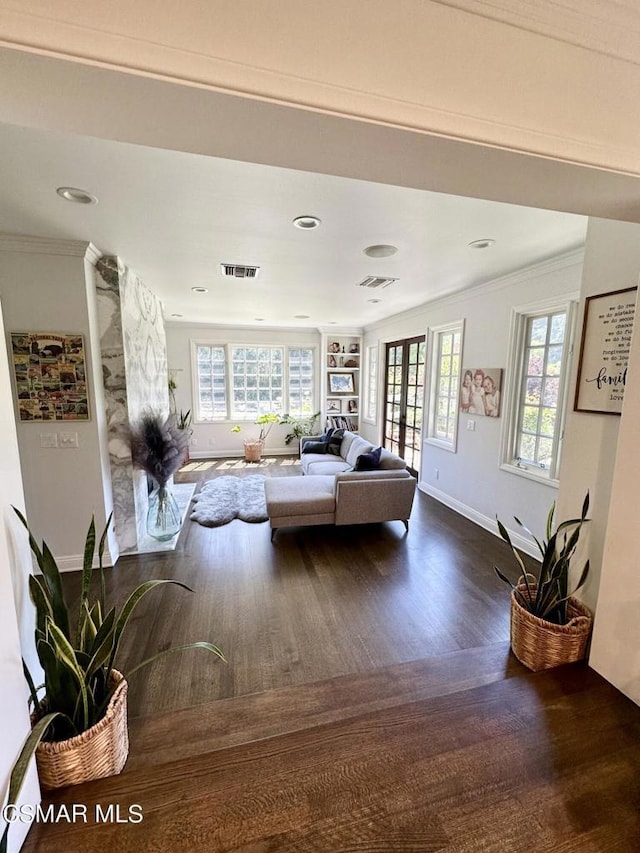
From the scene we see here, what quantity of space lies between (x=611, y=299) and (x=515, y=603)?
5.00 ft

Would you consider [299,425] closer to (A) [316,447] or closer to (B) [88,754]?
(A) [316,447]

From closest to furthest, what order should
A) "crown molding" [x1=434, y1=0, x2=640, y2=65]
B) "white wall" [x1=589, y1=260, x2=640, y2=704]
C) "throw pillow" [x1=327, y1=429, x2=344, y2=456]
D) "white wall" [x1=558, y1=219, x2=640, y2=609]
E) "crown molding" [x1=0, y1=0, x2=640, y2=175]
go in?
1. "crown molding" [x1=0, y1=0, x2=640, y2=175]
2. "crown molding" [x1=434, y1=0, x2=640, y2=65]
3. "white wall" [x1=589, y1=260, x2=640, y2=704]
4. "white wall" [x1=558, y1=219, x2=640, y2=609]
5. "throw pillow" [x1=327, y1=429, x2=344, y2=456]

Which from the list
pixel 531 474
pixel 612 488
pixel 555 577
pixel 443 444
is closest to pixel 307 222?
pixel 612 488

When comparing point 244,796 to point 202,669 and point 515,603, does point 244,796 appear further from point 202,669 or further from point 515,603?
point 515,603

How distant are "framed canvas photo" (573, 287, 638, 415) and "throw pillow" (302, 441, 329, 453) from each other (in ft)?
13.1

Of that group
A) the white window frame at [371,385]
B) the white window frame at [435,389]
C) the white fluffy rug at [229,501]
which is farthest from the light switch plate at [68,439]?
the white window frame at [371,385]

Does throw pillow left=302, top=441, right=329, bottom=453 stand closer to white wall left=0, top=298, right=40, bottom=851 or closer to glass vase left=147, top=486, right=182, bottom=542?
glass vase left=147, top=486, right=182, bottom=542

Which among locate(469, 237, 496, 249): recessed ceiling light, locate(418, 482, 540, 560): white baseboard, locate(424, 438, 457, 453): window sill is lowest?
locate(418, 482, 540, 560): white baseboard

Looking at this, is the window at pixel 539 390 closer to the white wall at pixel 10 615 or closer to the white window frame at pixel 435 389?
the white window frame at pixel 435 389

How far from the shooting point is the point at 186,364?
6.50m

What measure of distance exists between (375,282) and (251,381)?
12.6 ft

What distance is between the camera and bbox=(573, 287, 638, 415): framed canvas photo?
5.19 feet

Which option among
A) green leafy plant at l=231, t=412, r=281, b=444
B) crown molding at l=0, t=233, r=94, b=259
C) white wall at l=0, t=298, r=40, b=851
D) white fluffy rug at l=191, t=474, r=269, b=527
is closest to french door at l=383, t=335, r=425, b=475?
green leafy plant at l=231, t=412, r=281, b=444

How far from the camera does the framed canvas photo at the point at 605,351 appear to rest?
1.58 meters
